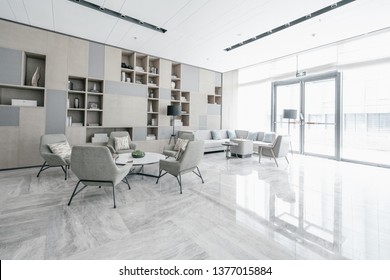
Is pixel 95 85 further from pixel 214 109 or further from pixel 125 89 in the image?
pixel 214 109

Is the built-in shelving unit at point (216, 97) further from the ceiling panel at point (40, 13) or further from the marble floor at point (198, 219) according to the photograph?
the ceiling panel at point (40, 13)

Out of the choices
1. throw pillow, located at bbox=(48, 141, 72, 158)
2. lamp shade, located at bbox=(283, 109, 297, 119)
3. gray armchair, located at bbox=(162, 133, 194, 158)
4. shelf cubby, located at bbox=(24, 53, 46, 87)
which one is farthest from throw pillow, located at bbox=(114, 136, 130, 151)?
lamp shade, located at bbox=(283, 109, 297, 119)

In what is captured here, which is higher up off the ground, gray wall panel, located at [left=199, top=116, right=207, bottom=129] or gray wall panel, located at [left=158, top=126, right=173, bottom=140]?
gray wall panel, located at [left=199, top=116, right=207, bottom=129]

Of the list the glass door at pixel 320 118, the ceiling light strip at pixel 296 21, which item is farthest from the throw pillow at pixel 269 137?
the ceiling light strip at pixel 296 21

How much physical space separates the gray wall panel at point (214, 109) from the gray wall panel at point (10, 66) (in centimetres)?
597

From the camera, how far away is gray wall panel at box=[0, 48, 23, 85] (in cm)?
432

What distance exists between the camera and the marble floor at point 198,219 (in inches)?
72.9

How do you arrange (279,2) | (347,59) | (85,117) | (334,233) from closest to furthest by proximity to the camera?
(334,233)
(279,2)
(85,117)
(347,59)

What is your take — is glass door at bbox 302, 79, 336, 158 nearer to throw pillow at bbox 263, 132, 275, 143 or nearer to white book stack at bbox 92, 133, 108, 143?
throw pillow at bbox 263, 132, 275, 143

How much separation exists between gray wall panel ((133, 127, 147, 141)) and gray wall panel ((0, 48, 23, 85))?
2.97 meters

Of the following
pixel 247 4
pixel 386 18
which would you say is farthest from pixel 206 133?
pixel 386 18
